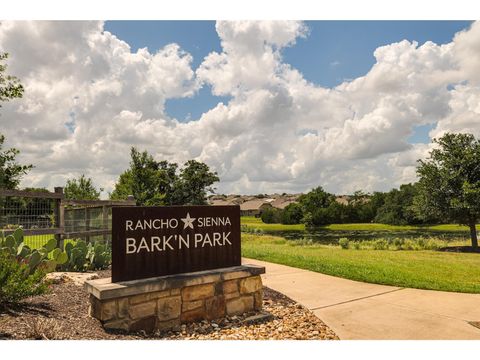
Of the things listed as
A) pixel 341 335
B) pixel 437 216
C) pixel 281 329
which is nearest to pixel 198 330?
pixel 281 329

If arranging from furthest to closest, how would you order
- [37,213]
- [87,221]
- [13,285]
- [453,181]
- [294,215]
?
[294,215] < [453,181] < [87,221] < [37,213] < [13,285]

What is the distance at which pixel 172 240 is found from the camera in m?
5.55

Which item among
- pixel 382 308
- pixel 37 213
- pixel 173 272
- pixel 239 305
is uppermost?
pixel 37 213

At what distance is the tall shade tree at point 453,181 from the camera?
781 inches

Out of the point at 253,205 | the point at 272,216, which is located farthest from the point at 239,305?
the point at 253,205

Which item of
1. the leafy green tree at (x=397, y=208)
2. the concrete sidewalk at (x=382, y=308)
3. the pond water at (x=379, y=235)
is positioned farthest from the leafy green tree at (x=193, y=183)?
the concrete sidewalk at (x=382, y=308)

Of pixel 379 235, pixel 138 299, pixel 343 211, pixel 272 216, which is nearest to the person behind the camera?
pixel 138 299

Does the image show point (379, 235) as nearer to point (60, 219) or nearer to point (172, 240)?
point (60, 219)

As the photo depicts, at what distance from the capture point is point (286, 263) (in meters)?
10.8

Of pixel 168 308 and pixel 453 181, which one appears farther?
pixel 453 181

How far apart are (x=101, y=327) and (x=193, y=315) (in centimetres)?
124

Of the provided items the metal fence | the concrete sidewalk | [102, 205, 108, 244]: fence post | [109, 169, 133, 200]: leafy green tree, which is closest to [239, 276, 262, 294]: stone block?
the concrete sidewalk

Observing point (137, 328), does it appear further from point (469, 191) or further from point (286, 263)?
point (469, 191)

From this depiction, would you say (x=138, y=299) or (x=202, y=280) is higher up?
(x=202, y=280)
